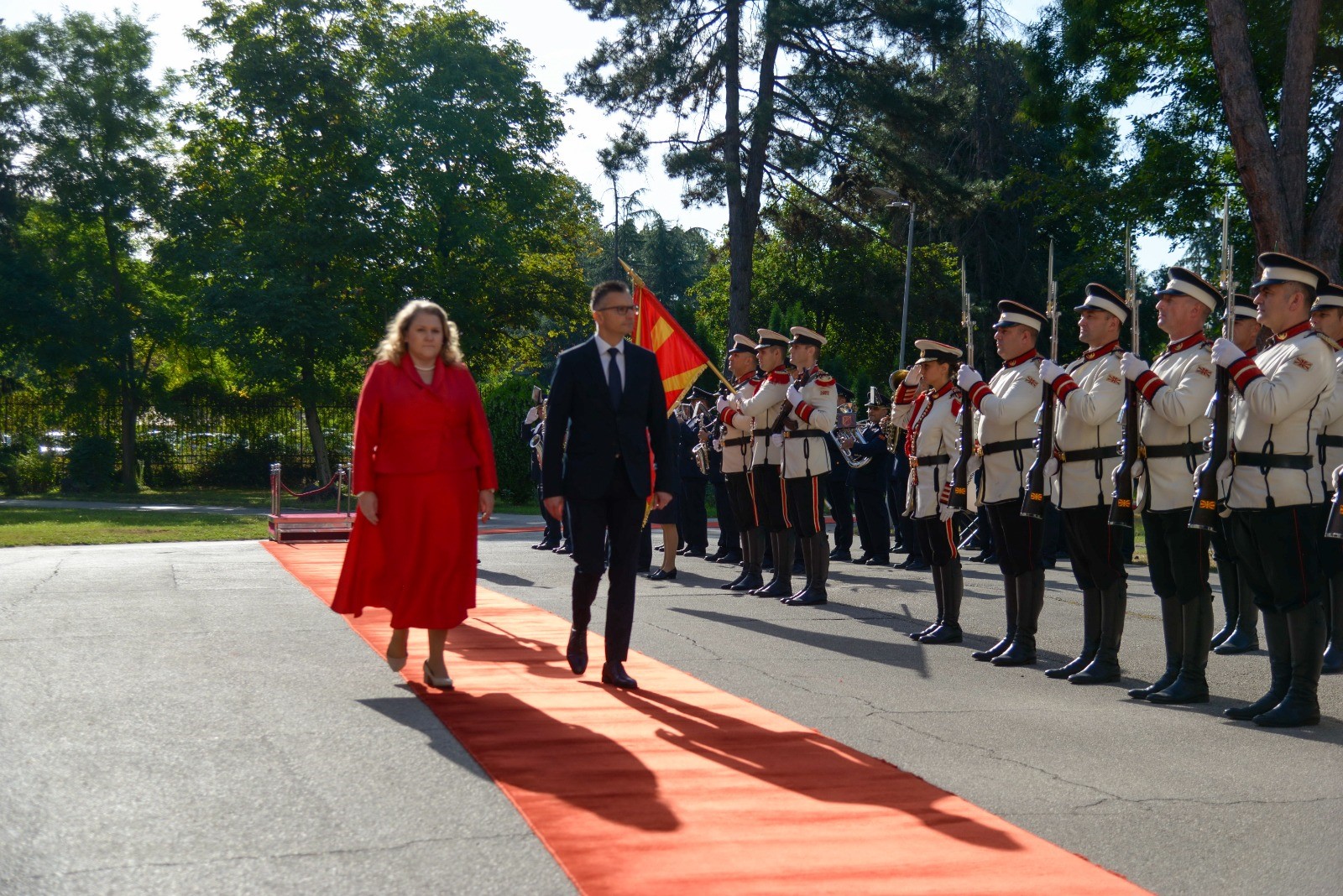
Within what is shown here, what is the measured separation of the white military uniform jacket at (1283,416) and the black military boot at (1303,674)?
53 centimetres

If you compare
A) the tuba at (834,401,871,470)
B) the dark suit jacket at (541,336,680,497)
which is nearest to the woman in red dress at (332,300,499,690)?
the dark suit jacket at (541,336,680,497)

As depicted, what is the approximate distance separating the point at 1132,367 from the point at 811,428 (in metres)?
4.34

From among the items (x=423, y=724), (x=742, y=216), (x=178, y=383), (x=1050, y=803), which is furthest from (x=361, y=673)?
(x=178, y=383)

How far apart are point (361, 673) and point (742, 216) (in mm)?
22691

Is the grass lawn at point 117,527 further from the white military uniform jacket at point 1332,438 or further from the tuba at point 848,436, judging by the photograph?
the white military uniform jacket at point 1332,438

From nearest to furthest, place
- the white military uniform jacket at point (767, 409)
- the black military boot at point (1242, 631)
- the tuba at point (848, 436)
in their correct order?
the black military boot at point (1242, 631) → the white military uniform jacket at point (767, 409) → the tuba at point (848, 436)

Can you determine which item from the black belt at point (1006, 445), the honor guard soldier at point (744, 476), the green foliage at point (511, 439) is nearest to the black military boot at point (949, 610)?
the black belt at point (1006, 445)

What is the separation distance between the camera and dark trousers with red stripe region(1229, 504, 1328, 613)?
20.6 ft

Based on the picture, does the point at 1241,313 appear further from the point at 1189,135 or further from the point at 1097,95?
the point at 1189,135

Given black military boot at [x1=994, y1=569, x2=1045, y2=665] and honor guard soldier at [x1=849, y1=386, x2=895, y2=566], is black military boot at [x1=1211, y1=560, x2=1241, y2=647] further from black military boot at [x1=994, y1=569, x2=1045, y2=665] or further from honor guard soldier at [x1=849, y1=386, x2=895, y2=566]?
honor guard soldier at [x1=849, y1=386, x2=895, y2=566]

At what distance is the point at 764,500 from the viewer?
37.9 ft

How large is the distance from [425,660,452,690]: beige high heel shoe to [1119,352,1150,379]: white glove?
3.67 metres

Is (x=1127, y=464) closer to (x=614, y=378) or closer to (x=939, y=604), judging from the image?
(x=939, y=604)

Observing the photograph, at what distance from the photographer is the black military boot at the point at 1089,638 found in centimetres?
764
